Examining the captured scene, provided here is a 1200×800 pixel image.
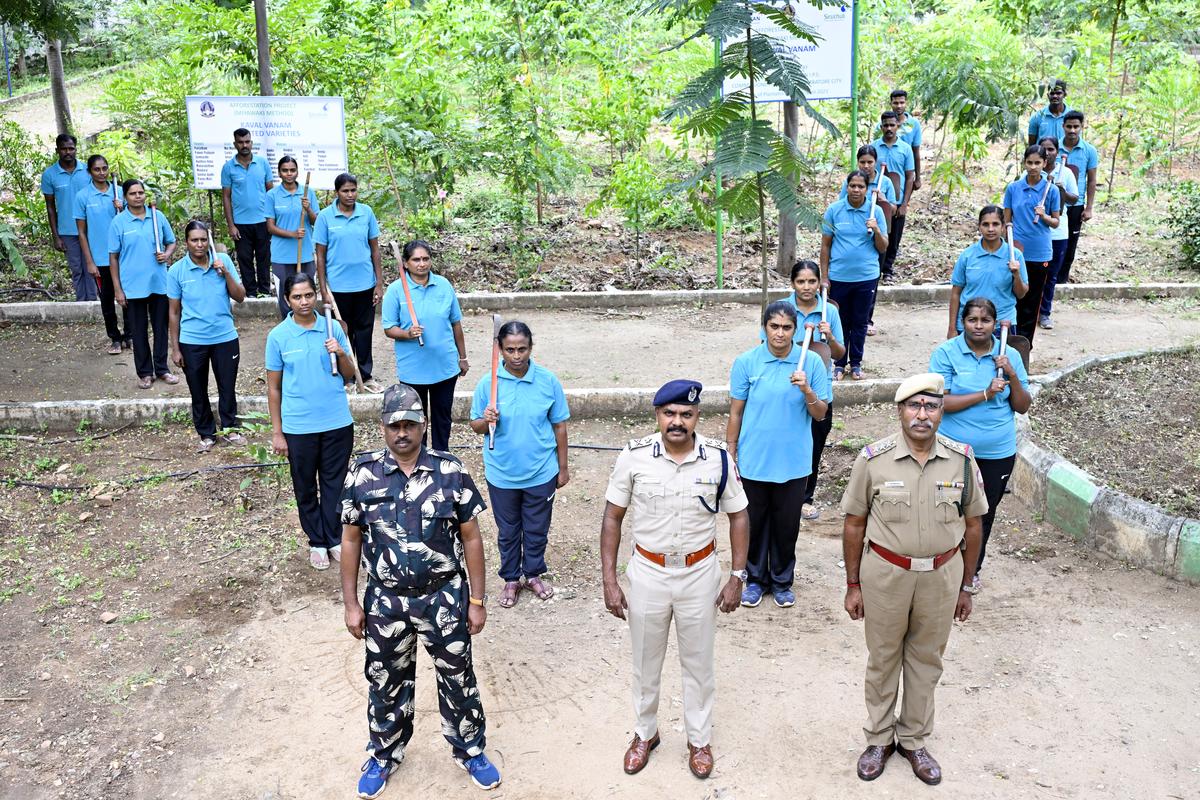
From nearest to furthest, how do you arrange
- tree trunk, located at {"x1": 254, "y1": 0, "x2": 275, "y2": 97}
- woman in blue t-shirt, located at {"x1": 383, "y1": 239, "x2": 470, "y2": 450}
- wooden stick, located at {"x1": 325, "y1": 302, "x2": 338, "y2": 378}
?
1. wooden stick, located at {"x1": 325, "y1": 302, "x2": 338, "y2": 378}
2. woman in blue t-shirt, located at {"x1": 383, "y1": 239, "x2": 470, "y2": 450}
3. tree trunk, located at {"x1": 254, "y1": 0, "x2": 275, "y2": 97}

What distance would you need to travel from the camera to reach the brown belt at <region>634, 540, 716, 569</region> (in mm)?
4363

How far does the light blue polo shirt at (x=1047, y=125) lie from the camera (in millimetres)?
11539

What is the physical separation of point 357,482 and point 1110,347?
834 centimetres

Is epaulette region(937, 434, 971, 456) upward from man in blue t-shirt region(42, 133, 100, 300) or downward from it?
downward

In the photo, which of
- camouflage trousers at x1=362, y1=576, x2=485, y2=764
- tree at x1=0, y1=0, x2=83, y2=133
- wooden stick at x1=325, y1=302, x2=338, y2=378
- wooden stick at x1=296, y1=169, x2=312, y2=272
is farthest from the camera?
wooden stick at x1=296, y1=169, x2=312, y2=272

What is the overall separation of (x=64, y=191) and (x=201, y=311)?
4.60 meters

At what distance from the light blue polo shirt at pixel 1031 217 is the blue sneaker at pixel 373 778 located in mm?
7549

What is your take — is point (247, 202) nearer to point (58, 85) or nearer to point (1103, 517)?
point (58, 85)

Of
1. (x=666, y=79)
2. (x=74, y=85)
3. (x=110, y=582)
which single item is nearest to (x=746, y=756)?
(x=110, y=582)

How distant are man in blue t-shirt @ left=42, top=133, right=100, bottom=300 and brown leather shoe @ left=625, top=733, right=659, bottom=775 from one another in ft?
28.0

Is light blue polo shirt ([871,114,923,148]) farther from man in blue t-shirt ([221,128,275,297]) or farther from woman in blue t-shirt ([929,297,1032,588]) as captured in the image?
woman in blue t-shirt ([929,297,1032,588])

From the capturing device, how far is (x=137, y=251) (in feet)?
29.7

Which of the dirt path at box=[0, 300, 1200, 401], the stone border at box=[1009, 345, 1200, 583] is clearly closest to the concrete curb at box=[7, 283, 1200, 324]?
the dirt path at box=[0, 300, 1200, 401]

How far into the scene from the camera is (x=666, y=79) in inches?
548
